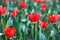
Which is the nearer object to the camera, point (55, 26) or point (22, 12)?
point (55, 26)

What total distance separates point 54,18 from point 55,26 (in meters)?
0.14

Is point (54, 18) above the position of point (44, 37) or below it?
above

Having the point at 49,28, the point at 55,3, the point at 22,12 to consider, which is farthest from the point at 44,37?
the point at 55,3

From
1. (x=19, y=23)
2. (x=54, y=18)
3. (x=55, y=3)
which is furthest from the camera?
(x=55, y=3)

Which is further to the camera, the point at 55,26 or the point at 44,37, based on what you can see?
the point at 55,26

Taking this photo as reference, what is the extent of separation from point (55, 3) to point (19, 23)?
2.14 m

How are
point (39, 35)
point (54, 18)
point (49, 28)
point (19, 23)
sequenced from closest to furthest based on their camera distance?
point (39, 35)
point (54, 18)
point (49, 28)
point (19, 23)

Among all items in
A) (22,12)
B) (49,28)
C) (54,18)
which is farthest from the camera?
(22,12)

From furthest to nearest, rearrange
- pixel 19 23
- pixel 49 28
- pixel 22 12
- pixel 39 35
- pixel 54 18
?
pixel 22 12, pixel 19 23, pixel 49 28, pixel 54 18, pixel 39 35

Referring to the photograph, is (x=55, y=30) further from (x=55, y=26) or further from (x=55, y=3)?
(x=55, y=3)

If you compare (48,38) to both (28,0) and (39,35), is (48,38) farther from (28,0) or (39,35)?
(28,0)

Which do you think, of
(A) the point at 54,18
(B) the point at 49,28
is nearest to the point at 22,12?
(B) the point at 49,28

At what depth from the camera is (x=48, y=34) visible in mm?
2434

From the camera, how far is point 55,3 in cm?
481
